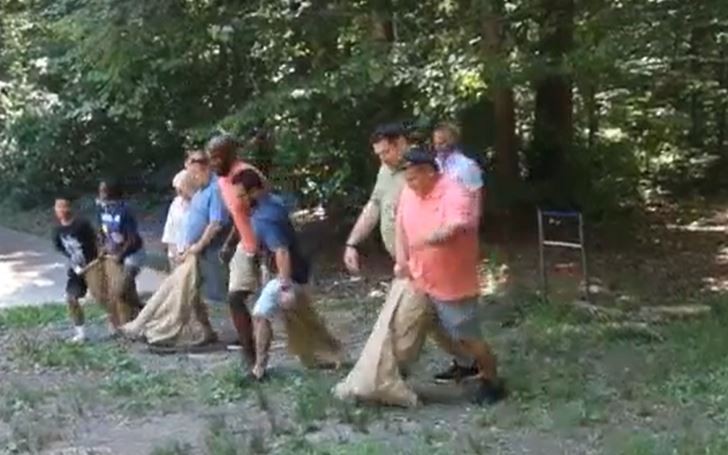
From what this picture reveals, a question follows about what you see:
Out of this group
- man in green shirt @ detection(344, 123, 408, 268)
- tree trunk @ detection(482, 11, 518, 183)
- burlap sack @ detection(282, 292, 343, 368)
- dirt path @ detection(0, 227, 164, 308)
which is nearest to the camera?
man in green shirt @ detection(344, 123, 408, 268)

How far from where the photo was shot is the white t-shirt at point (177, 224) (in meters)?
10.6

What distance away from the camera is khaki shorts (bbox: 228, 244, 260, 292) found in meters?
8.66

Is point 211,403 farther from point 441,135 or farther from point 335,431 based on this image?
point 441,135

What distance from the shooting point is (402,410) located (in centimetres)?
773

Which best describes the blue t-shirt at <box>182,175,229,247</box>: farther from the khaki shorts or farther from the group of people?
the khaki shorts

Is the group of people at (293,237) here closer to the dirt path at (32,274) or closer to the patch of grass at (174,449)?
the patch of grass at (174,449)

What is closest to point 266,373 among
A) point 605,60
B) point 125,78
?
point 605,60

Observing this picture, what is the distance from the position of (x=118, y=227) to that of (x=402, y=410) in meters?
3.71

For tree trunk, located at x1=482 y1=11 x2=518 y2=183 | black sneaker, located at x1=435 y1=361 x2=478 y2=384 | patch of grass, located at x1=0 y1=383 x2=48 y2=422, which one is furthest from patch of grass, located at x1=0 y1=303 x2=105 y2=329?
tree trunk, located at x1=482 y1=11 x2=518 y2=183

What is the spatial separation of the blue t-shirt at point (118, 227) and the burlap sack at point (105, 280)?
0.12m

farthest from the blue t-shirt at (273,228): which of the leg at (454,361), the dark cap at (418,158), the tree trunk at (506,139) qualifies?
the tree trunk at (506,139)

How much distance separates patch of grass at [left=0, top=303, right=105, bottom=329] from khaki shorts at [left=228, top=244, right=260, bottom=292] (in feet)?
11.9

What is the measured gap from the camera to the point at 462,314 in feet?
25.2

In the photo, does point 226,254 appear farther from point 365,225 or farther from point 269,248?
point 365,225
